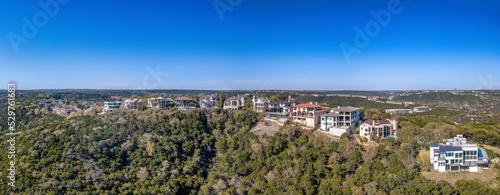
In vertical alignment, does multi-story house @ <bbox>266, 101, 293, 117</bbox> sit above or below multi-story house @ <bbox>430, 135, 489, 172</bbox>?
above

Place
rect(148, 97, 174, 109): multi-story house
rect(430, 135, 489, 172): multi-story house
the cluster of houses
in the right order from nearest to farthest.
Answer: rect(430, 135, 489, 172): multi-story house → the cluster of houses → rect(148, 97, 174, 109): multi-story house

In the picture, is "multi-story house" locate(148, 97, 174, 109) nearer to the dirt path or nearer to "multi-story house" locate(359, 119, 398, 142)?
"multi-story house" locate(359, 119, 398, 142)

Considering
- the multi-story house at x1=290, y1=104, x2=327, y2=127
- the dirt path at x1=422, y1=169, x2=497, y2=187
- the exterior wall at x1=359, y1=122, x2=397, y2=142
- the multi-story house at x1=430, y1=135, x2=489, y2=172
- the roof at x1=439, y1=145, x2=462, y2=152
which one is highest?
the multi-story house at x1=290, y1=104, x2=327, y2=127

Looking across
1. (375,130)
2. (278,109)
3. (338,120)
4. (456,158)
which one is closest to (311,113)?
(338,120)

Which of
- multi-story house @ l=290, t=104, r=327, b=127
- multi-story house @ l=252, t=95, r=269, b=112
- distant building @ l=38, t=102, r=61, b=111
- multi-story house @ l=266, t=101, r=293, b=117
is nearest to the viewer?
multi-story house @ l=290, t=104, r=327, b=127

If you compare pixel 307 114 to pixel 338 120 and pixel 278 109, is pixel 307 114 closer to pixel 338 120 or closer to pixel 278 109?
pixel 338 120

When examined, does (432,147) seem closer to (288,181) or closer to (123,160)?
(288,181)

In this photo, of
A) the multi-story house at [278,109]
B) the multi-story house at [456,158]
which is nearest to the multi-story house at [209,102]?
the multi-story house at [278,109]

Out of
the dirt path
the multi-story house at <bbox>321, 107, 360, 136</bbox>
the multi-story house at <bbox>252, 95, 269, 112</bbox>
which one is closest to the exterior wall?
the multi-story house at <bbox>321, 107, 360, 136</bbox>
